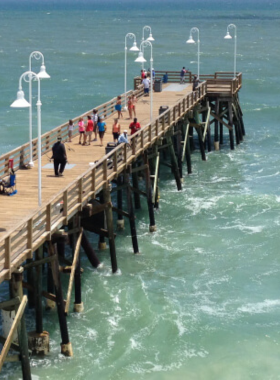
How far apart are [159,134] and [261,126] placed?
2448 cm

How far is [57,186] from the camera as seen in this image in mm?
25422

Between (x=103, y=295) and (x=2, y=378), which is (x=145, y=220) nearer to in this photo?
(x=103, y=295)

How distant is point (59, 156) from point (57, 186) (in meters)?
1.17

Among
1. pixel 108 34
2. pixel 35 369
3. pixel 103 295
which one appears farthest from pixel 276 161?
pixel 108 34

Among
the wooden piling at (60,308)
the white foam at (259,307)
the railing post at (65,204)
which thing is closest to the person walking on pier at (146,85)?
the white foam at (259,307)

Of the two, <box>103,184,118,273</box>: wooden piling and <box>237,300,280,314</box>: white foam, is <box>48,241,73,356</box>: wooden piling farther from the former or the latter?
<box>237,300,280,314</box>: white foam

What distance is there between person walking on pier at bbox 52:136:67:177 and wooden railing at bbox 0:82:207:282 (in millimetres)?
1023

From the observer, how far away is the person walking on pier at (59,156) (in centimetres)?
2595

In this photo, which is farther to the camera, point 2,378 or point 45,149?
point 45,149

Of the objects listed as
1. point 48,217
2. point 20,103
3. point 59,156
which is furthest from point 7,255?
point 59,156

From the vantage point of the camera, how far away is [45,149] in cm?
3155

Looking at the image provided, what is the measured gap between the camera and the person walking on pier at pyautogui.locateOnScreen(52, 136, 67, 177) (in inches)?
1022

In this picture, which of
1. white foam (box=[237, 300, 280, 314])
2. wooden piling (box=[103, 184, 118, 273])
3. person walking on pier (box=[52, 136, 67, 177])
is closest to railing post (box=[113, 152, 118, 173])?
wooden piling (box=[103, 184, 118, 273])

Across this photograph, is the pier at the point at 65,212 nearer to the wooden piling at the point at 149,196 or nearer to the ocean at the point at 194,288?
the wooden piling at the point at 149,196
